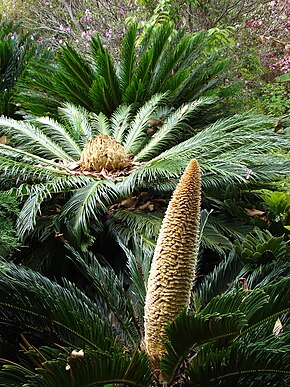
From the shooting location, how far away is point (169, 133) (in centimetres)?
293

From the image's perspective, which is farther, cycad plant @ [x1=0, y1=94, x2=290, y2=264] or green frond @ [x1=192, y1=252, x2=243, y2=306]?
cycad plant @ [x1=0, y1=94, x2=290, y2=264]

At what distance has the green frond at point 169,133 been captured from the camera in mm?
2885

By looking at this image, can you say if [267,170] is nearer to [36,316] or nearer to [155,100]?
[155,100]

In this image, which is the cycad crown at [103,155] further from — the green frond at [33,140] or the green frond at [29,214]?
the green frond at [29,214]

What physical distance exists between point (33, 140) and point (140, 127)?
2.37 feet

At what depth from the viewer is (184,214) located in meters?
1.40

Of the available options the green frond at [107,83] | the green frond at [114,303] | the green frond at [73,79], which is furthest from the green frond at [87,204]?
the green frond at [73,79]

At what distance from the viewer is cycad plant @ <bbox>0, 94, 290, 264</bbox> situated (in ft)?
7.13

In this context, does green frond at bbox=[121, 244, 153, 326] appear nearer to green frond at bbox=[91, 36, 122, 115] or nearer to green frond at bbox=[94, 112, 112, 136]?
green frond at bbox=[94, 112, 112, 136]

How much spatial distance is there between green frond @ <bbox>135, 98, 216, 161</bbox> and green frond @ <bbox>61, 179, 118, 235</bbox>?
1.91 feet

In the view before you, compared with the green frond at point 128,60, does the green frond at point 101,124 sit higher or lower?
lower

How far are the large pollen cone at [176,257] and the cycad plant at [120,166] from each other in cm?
58

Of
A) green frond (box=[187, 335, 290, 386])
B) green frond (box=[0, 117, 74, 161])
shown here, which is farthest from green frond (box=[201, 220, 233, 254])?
green frond (box=[0, 117, 74, 161])

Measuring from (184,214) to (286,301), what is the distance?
386 millimetres
